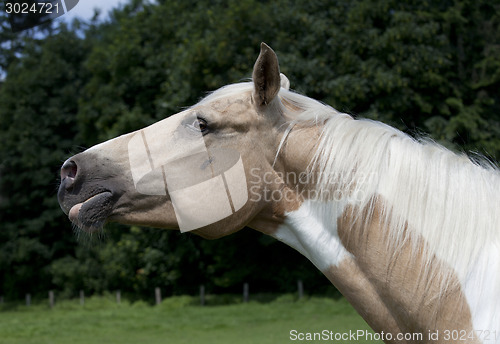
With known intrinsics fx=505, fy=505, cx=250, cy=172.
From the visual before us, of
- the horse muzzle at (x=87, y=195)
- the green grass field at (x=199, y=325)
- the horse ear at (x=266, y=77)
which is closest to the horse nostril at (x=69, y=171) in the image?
the horse muzzle at (x=87, y=195)

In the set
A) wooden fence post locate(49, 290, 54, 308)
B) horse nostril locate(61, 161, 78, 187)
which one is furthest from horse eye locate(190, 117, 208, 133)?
wooden fence post locate(49, 290, 54, 308)

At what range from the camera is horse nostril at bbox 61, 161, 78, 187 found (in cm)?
210

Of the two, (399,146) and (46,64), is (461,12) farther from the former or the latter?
(46,64)

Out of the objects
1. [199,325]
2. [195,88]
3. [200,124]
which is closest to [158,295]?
[199,325]

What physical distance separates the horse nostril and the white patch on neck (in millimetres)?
910

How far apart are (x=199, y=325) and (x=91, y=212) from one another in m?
13.1

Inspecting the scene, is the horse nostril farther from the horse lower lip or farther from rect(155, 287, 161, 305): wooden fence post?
rect(155, 287, 161, 305): wooden fence post

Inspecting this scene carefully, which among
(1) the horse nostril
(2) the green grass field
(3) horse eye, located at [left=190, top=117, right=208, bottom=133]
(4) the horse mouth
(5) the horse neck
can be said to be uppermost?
(3) horse eye, located at [left=190, top=117, right=208, bottom=133]

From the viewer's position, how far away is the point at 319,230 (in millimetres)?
2045

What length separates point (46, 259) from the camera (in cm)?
2680

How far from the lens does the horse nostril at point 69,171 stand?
6.89ft

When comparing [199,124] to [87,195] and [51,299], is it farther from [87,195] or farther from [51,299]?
[51,299]

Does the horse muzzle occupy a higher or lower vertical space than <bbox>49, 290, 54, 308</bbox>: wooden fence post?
higher

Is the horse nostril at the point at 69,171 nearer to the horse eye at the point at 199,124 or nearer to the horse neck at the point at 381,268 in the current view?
the horse eye at the point at 199,124
